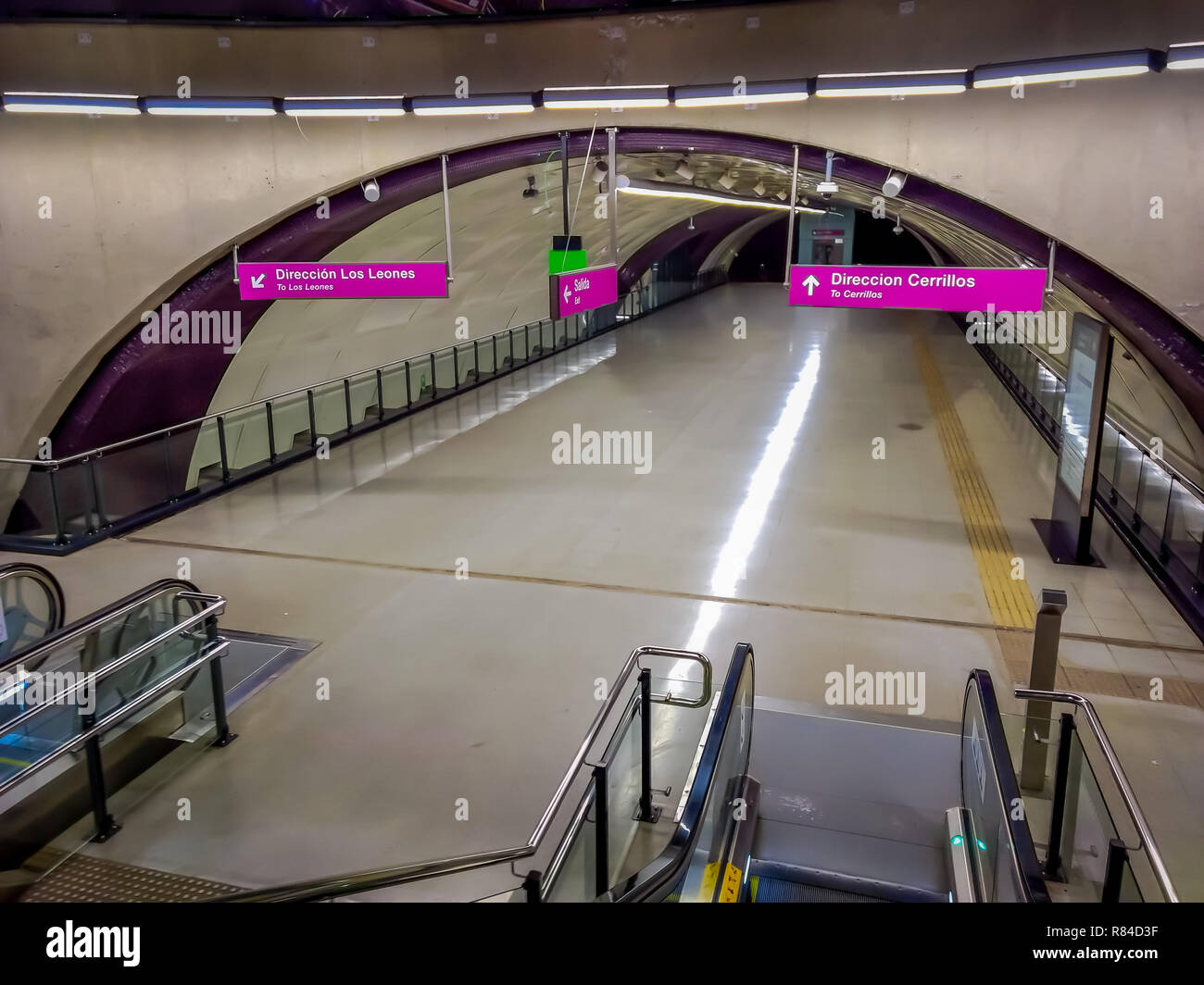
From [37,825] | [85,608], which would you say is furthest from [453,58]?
[37,825]

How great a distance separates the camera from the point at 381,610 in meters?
6.43

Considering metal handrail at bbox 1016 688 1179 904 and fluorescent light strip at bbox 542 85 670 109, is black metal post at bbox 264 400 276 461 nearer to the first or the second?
fluorescent light strip at bbox 542 85 670 109

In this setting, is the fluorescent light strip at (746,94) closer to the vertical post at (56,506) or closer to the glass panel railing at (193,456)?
the glass panel railing at (193,456)

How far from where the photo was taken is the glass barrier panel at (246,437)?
372 inches

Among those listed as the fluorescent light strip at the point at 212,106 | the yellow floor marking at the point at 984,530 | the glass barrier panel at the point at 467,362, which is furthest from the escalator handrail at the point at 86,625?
the glass barrier panel at the point at 467,362

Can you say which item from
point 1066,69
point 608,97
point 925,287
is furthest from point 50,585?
point 1066,69

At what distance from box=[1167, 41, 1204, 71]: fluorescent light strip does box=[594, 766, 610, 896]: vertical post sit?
556 centimetres

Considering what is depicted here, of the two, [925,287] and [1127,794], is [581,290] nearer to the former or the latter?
[925,287]

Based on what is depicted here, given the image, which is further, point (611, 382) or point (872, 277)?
point (611, 382)
